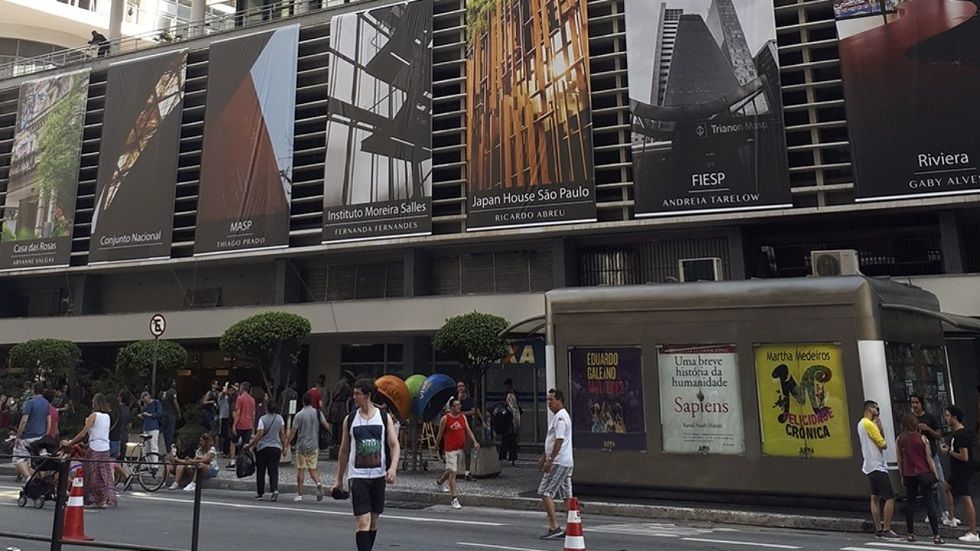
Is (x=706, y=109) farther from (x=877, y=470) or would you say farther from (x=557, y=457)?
(x=557, y=457)

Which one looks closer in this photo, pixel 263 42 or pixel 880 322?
pixel 880 322

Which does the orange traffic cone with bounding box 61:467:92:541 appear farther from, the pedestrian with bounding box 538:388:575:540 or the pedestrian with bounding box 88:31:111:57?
the pedestrian with bounding box 88:31:111:57

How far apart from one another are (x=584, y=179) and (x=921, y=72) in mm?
9190

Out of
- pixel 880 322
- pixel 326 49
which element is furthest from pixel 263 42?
pixel 880 322

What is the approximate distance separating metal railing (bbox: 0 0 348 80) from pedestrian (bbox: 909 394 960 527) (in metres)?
23.7

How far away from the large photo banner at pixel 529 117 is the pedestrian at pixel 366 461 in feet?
52.8

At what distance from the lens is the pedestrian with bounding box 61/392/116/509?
10.3 m

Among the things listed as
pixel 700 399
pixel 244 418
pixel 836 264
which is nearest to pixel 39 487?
pixel 244 418

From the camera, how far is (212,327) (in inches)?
1042

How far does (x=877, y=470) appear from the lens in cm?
946

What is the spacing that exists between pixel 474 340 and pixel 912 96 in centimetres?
1301

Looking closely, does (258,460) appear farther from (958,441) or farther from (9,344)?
(9,344)

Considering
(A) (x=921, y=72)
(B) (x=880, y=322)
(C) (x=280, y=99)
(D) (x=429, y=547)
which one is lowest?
(D) (x=429, y=547)

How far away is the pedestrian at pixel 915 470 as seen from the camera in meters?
9.23
